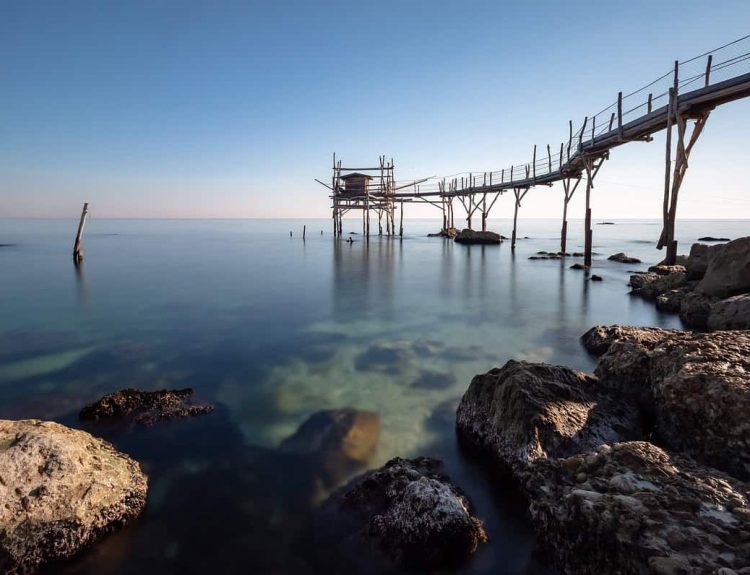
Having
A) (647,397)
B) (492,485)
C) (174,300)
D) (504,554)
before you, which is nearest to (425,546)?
(504,554)

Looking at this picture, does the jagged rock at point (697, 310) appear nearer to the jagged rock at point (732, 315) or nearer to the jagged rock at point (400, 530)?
the jagged rock at point (732, 315)

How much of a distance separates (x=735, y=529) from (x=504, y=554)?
1954 mm

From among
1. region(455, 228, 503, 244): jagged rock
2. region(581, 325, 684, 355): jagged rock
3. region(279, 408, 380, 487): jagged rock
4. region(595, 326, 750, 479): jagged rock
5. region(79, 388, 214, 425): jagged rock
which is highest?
region(455, 228, 503, 244): jagged rock

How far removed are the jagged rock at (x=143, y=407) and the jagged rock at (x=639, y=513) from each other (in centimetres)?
540

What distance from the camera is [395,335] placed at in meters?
→ 11.4

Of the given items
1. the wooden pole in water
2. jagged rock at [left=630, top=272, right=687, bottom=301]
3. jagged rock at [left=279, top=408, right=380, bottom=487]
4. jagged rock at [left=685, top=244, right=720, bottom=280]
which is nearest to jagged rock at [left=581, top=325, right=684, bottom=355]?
jagged rock at [left=279, top=408, right=380, bottom=487]

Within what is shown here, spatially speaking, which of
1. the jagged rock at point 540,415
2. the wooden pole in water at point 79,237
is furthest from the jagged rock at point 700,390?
the wooden pole in water at point 79,237

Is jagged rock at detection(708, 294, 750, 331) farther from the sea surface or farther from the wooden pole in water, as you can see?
the wooden pole in water

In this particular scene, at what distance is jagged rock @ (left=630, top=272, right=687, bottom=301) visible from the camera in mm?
14633

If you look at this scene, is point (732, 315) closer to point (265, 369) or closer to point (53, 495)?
point (265, 369)

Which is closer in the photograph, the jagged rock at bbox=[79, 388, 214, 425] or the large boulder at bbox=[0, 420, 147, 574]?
the large boulder at bbox=[0, 420, 147, 574]

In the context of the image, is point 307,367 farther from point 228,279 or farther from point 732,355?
point 228,279

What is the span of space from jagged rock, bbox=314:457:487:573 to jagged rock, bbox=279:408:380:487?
2.41 ft

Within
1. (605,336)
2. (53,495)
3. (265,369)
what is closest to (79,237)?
A: (265,369)
